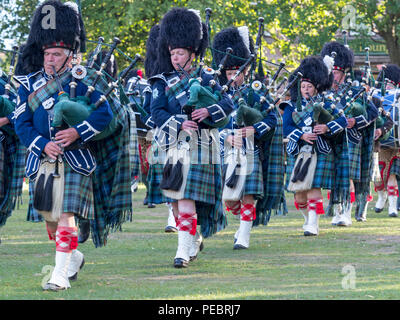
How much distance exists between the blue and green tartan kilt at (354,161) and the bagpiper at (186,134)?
332 centimetres

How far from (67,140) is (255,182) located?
2964 mm

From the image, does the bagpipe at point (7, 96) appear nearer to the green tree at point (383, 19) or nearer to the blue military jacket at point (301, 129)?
the blue military jacket at point (301, 129)

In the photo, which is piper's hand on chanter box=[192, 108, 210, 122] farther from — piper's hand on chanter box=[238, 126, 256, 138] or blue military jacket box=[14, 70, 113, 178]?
piper's hand on chanter box=[238, 126, 256, 138]

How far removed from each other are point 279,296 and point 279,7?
2226 centimetres

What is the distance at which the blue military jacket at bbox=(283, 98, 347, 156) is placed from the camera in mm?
10453

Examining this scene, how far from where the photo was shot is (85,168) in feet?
22.2

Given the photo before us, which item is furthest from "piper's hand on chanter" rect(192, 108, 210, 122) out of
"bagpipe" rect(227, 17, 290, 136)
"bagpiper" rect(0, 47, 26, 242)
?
"bagpiper" rect(0, 47, 26, 242)

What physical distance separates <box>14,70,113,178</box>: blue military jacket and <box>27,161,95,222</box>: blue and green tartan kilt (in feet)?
0.17

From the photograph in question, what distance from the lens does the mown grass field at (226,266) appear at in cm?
643

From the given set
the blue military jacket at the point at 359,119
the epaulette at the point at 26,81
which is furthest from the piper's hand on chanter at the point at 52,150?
the blue military jacket at the point at 359,119

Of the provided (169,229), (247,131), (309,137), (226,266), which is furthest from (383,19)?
(226,266)

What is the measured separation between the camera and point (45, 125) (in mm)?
6836
